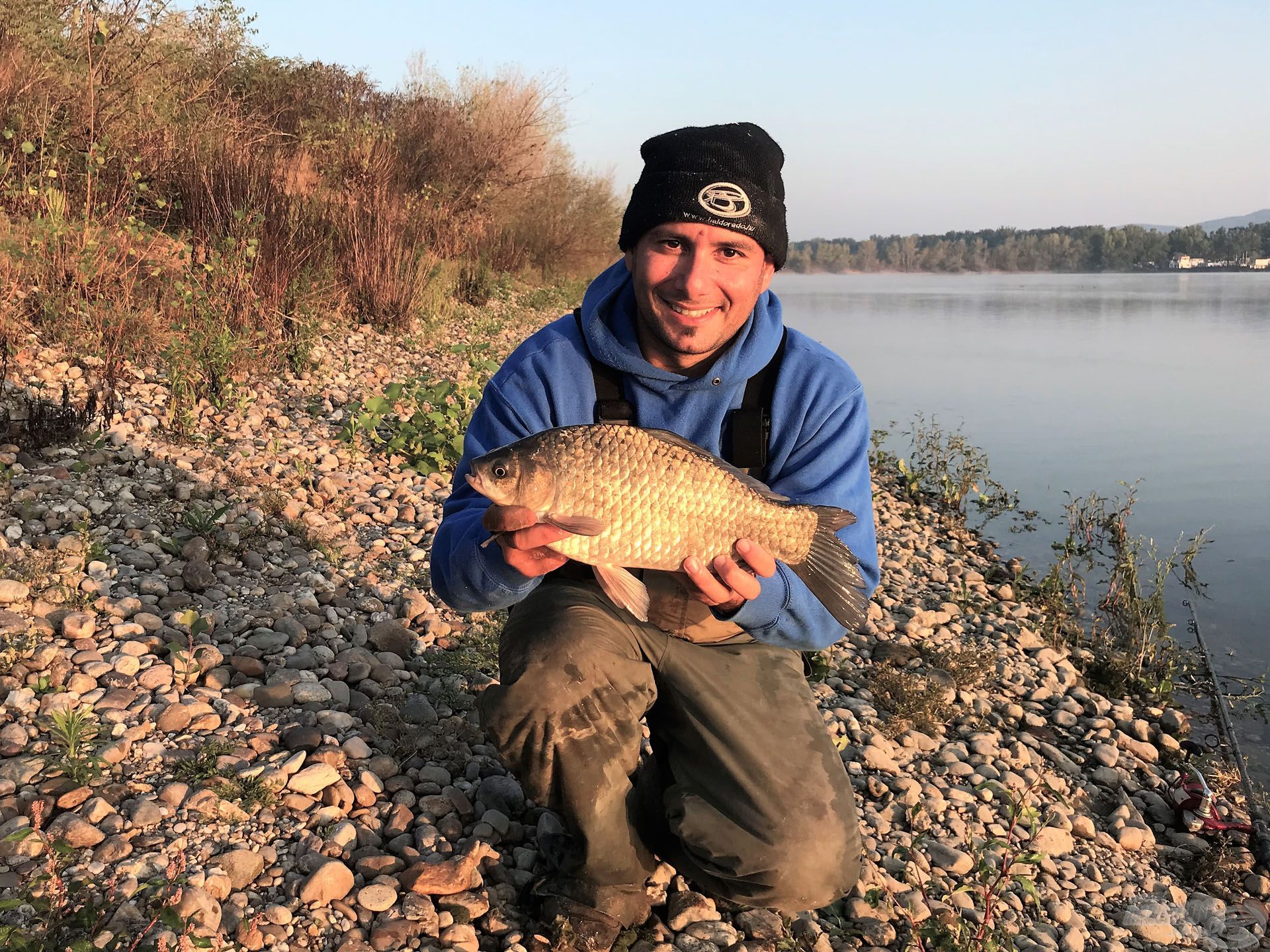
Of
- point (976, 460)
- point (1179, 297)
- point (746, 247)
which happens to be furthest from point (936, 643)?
point (1179, 297)

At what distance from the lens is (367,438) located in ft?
19.5

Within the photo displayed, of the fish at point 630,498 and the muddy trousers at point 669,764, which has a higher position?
the fish at point 630,498

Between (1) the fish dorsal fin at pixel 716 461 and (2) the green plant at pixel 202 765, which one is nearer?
(1) the fish dorsal fin at pixel 716 461

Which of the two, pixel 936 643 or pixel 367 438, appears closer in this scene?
pixel 936 643

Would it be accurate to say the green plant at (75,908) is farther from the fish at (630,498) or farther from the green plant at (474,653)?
the green plant at (474,653)

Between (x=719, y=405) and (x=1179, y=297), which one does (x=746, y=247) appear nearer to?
(x=719, y=405)

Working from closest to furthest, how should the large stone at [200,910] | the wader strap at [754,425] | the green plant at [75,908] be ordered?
the green plant at [75,908]
the large stone at [200,910]
the wader strap at [754,425]

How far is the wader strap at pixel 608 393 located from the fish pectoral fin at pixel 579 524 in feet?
2.15

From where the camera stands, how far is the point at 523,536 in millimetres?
2170

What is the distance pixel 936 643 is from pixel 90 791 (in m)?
3.80

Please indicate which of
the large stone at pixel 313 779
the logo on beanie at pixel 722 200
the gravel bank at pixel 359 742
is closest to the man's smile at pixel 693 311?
the logo on beanie at pixel 722 200

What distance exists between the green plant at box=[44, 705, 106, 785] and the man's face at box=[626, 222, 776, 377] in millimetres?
1881

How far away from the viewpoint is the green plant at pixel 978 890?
2.49 metres

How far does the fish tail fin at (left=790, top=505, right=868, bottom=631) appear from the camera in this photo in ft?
7.97
